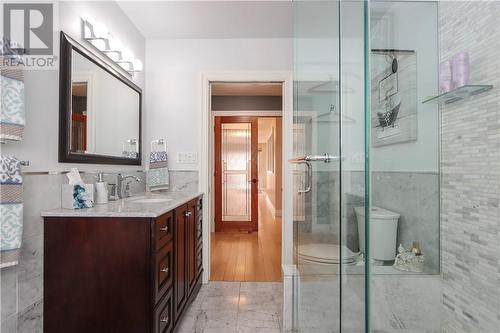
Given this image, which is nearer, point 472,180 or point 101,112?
point 472,180

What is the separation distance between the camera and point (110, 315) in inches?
55.1

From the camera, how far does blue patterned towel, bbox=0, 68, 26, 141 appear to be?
1.11m

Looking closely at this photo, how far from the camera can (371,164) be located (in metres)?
0.87

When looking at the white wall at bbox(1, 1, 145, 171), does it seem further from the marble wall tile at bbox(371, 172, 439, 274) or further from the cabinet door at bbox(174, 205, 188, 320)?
the marble wall tile at bbox(371, 172, 439, 274)

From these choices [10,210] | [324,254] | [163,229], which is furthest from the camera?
[163,229]

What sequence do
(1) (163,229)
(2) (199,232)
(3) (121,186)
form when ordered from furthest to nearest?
1. (2) (199,232)
2. (3) (121,186)
3. (1) (163,229)

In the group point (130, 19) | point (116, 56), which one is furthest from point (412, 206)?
point (130, 19)

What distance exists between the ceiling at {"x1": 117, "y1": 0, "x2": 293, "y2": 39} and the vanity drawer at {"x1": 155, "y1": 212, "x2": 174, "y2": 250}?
5.43 ft

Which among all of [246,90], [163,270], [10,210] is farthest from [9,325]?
[246,90]

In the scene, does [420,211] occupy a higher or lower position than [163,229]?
higher

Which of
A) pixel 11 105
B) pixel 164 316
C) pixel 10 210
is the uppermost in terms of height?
pixel 11 105

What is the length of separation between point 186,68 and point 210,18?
577 mm

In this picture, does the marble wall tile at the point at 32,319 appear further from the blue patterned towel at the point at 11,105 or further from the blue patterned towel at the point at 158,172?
the blue patterned towel at the point at 158,172

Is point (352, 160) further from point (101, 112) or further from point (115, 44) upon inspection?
point (115, 44)
